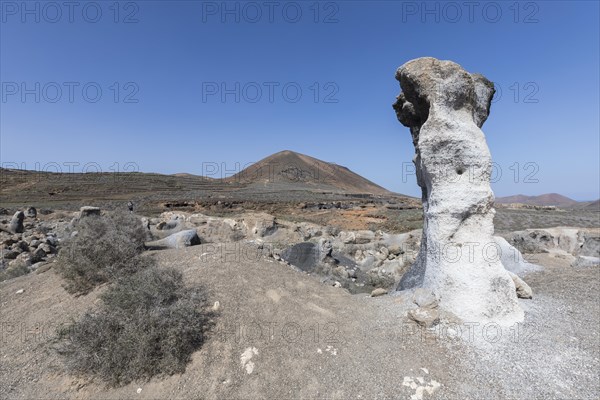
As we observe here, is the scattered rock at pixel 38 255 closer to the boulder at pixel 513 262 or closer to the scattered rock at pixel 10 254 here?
the scattered rock at pixel 10 254

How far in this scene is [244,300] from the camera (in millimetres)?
5797

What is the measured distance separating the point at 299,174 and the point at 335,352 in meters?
67.1

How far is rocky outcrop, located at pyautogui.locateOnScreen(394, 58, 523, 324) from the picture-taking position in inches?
211

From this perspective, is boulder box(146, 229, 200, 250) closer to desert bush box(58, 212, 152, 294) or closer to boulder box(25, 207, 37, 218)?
desert bush box(58, 212, 152, 294)

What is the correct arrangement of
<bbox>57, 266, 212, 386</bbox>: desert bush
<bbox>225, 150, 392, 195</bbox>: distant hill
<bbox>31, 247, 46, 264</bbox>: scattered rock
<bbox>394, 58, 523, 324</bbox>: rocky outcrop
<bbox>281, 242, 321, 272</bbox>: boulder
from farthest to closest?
<bbox>225, 150, 392, 195</bbox>: distant hill < <bbox>31, 247, 46, 264</bbox>: scattered rock < <bbox>281, 242, 321, 272</bbox>: boulder < <bbox>394, 58, 523, 324</bbox>: rocky outcrop < <bbox>57, 266, 212, 386</bbox>: desert bush

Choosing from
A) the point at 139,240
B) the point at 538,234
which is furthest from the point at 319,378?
the point at 538,234

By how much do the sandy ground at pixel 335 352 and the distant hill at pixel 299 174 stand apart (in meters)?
57.3

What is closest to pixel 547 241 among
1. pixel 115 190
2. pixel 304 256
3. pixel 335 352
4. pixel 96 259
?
pixel 304 256

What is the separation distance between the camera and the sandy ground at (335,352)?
4.12 metres

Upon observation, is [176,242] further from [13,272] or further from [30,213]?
[30,213]

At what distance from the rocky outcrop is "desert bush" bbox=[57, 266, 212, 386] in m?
4.14

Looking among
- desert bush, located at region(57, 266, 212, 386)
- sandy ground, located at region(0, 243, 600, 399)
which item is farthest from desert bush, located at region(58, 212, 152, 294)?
desert bush, located at region(57, 266, 212, 386)

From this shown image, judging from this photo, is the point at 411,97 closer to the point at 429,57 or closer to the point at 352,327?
the point at 429,57

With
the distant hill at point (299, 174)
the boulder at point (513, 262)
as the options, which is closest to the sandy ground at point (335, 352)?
the boulder at point (513, 262)
